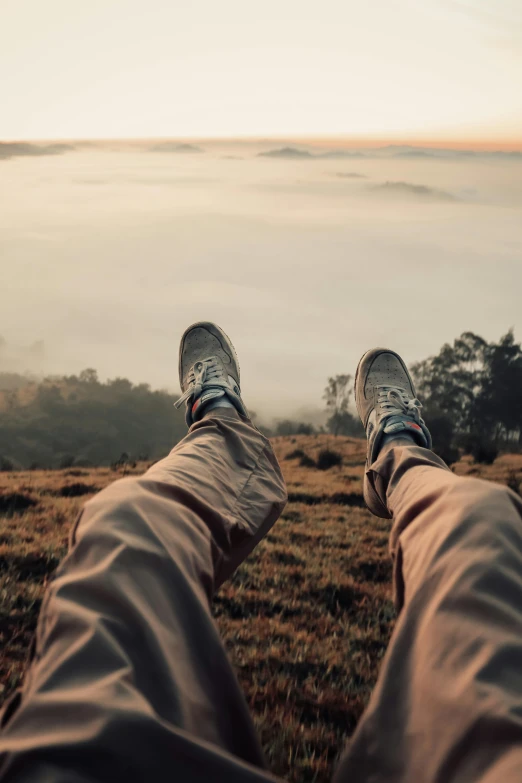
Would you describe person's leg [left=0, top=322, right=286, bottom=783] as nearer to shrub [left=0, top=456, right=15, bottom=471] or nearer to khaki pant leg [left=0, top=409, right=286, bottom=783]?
khaki pant leg [left=0, top=409, right=286, bottom=783]

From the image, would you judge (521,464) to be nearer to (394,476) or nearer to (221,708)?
(394,476)

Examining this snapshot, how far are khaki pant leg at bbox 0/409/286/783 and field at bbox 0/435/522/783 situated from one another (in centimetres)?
48

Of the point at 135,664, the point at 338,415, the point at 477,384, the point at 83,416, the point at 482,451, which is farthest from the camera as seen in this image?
the point at 83,416

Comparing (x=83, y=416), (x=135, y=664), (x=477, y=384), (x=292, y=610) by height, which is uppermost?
(x=135, y=664)

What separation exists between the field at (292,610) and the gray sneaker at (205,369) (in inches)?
27.7

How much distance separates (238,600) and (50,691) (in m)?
1.25

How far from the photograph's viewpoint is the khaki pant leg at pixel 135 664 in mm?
748

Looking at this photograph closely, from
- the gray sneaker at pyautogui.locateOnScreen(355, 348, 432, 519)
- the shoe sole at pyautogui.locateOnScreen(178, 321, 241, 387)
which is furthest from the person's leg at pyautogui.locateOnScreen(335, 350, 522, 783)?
the shoe sole at pyautogui.locateOnScreen(178, 321, 241, 387)

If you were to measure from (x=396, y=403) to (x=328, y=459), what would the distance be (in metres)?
2.23

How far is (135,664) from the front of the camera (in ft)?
2.92

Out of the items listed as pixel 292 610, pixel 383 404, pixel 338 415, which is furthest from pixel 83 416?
pixel 292 610

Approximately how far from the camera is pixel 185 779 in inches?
29.3

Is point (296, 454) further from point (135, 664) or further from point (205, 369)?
point (135, 664)

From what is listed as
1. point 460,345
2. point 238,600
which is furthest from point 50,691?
point 460,345
